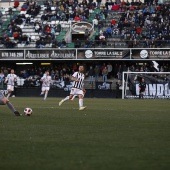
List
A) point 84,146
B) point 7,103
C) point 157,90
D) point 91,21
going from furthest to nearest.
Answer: point 91,21, point 157,90, point 7,103, point 84,146

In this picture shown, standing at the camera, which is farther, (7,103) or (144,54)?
(144,54)

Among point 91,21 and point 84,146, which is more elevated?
point 91,21

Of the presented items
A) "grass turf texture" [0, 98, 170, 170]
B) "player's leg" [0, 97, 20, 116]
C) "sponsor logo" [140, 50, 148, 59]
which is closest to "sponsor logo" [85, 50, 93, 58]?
"sponsor logo" [140, 50, 148, 59]

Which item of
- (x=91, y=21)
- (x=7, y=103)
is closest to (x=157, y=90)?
(x=91, y=21)

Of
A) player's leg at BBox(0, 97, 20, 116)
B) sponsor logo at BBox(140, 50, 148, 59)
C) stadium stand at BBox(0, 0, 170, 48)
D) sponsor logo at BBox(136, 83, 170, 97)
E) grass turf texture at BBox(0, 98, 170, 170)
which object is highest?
stadium stand at BBox(0, 0, 170, 48)

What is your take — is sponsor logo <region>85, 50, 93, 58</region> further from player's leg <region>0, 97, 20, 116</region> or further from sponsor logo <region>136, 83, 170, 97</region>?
player's leg <region>0, 97, 20, 116</region>

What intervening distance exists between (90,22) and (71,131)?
44.0 metres

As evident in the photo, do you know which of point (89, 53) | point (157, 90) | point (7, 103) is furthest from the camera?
point (89, 53)

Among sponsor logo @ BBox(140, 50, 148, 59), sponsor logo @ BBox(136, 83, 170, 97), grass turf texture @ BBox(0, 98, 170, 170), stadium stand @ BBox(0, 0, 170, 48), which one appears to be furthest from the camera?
stadium stand @ BBox(0, 0, 170, 48)

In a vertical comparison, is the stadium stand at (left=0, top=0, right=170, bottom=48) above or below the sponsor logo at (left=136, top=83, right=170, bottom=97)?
above

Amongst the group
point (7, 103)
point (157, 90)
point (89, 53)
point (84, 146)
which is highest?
point (89, 53)

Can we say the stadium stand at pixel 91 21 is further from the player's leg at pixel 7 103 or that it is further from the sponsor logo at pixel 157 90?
the player's leg at pixel 7 103

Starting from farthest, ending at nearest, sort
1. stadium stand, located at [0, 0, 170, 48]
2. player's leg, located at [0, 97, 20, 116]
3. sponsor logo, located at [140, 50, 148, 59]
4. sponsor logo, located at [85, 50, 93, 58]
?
stadium stand, located at [0, 0, 170, 48] → sponsor logo, located at [85, 50, 93, 58] → sponsor logo, located at [140, 50, 148, 59] → player's leg, located at [0, 97, 20, 116]

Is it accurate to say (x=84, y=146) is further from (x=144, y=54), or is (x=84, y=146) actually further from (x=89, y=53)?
(x=89, y=53)
